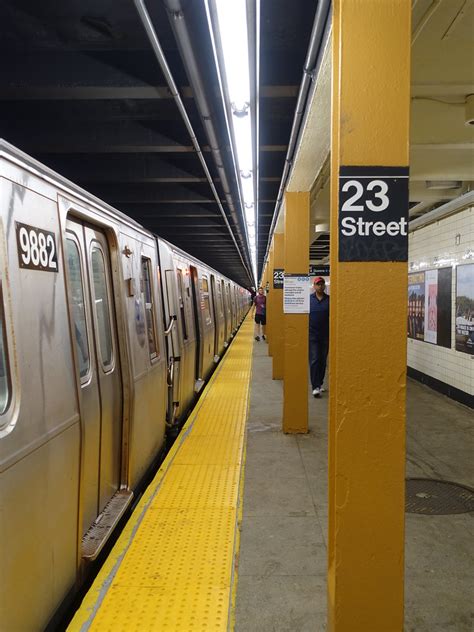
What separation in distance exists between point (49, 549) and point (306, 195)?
208 inches

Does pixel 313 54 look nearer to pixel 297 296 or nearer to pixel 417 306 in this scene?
pixel 297 296

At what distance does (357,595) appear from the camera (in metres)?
2.25

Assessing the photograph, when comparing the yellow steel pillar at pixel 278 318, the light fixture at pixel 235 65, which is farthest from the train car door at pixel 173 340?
the yellow steel pillar at pixel 278 318

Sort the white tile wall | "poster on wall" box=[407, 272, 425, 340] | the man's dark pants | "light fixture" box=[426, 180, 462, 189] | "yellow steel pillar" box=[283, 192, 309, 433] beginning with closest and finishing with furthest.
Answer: "yellow steel pillar" box=[283, 192, 309, 433] → the white tile wall → "light fixture" box=[426, 180, 462, 189] → the man's dark pants → "poster on wall" box=[407, 272, 425, 340]

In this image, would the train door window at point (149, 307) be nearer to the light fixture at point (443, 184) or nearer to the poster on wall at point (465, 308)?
the poster on wall at point (465, 308)

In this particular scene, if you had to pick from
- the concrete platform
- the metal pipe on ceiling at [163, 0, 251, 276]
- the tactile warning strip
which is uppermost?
the metal pipe on ceiling at [163, 0, 251, 276]

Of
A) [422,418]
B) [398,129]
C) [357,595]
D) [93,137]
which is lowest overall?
[422,418]

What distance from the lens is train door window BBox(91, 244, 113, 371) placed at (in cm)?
364

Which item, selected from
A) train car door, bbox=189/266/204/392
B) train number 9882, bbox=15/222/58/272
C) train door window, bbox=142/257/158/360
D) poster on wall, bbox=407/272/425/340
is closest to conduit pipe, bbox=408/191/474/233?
poster on wall, bbox=407/272/425/340

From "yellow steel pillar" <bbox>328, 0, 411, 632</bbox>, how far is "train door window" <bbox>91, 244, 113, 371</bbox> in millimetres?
1927

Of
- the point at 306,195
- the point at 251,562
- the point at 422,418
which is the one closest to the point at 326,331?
the point at 422,418

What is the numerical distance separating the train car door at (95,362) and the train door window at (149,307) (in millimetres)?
961

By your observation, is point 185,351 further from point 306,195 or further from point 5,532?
point 5,532

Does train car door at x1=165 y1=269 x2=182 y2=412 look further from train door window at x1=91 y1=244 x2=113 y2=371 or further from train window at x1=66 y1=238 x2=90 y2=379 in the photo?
train window at x1=66 y1=238 x2=90 y2=379
